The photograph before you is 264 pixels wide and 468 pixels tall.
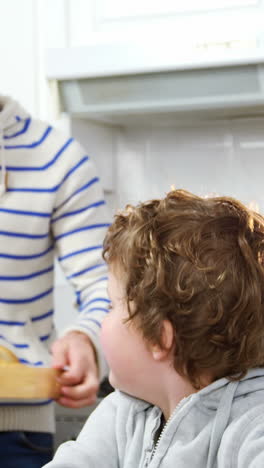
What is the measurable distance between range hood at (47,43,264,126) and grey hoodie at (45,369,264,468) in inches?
42.3

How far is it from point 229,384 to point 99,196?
800 millimetres

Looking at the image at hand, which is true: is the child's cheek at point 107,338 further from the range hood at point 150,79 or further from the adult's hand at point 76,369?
the range hood at point 150,79

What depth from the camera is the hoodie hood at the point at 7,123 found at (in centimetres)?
154

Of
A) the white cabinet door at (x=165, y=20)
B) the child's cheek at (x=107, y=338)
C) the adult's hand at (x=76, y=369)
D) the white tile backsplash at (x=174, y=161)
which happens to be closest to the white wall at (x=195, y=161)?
the white tile backsplash at (x=174, y=161)

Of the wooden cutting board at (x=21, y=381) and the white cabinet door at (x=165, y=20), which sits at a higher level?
the white cabinet door at (x=165, y=20)

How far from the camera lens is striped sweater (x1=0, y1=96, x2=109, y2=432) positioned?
4.91ft

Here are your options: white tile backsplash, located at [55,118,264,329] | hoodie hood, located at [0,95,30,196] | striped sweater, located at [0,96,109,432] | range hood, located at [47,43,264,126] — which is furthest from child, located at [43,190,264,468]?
white tile backsplash, located at [55,118,264,329]

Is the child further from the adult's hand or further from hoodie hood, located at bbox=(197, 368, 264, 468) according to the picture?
the adult's hand

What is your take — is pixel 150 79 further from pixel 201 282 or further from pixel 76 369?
pixel 201 282

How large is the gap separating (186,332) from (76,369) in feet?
1.49

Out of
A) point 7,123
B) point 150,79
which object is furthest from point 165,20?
point 7,123

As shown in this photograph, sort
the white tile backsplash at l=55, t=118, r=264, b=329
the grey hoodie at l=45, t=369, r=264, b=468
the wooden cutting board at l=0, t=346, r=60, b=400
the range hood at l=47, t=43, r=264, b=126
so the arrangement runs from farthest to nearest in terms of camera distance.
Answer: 1. the white tile backsplash at l=55, t=118, r=264, b=329
2. the range hood at l=47, t=43, r=264, b=126
3. the wooden cutting board at l=0, t=346, r=60, b=400
4. the grey hoodie at l=45, t=369, r=264, b=468

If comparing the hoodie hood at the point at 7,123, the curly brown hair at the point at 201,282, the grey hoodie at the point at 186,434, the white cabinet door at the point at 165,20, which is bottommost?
A: the grey hoodie at the point at 186,434

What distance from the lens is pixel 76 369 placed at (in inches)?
51.3
